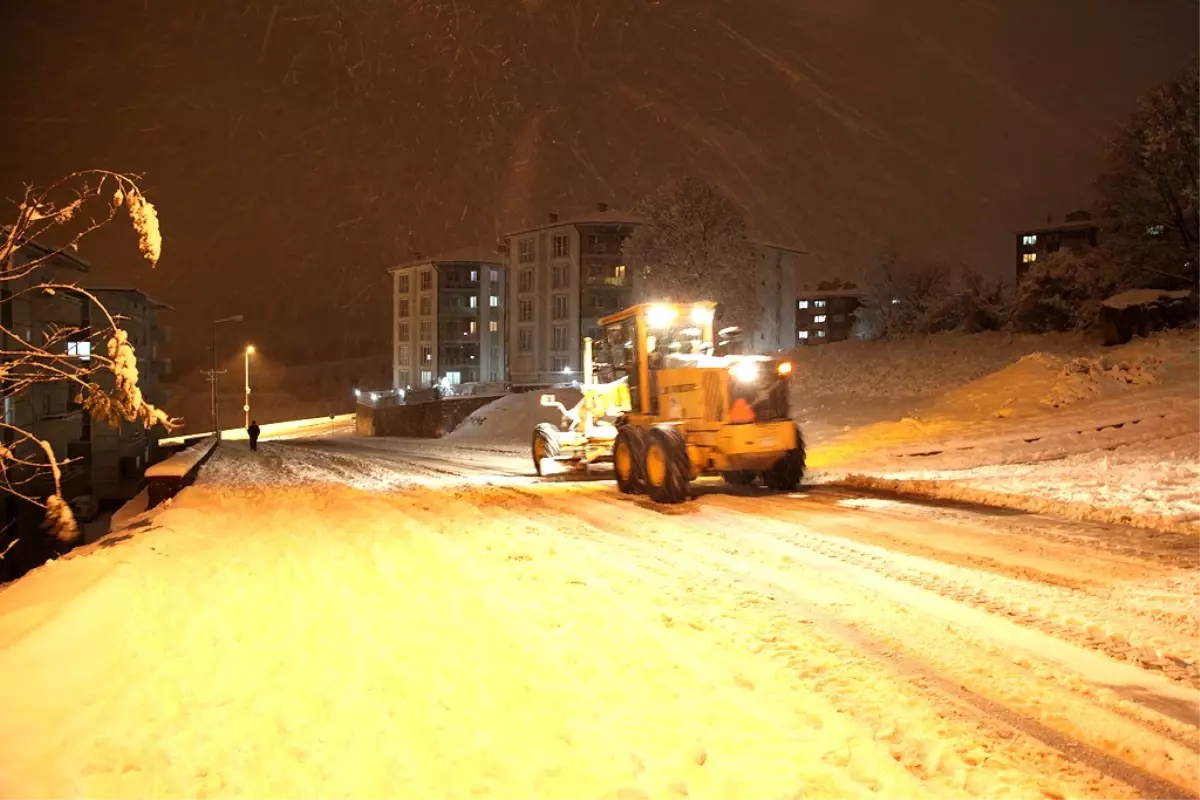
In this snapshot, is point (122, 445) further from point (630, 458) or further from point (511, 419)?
point (630, 458)

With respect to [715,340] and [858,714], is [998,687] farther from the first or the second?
[715,340]

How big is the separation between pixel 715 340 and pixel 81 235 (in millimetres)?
12773

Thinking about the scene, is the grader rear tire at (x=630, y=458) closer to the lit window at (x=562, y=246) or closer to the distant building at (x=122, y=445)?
the distant building at (x=122, y=445)

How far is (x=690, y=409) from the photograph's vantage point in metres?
16.3

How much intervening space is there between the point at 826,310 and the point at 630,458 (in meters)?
117

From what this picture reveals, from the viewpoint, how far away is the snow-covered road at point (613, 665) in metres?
4.91

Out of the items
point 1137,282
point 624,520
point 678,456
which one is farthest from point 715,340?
point 1137,282

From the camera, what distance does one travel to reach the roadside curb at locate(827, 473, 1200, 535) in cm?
1182

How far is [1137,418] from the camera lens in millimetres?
20188

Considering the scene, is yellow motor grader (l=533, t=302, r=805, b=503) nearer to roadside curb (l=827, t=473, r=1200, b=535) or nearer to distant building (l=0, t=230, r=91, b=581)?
roadside curb (l=827, t=473, r=1200, b=535)

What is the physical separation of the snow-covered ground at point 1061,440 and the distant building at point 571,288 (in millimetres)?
42415

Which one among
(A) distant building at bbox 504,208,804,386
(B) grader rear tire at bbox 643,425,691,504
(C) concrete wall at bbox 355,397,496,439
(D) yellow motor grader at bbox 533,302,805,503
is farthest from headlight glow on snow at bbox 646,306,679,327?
(A) distant building at bbox 504,208,804,386

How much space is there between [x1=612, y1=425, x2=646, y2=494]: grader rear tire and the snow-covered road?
420cm

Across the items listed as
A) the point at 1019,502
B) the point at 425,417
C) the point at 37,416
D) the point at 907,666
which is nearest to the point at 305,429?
the point at 425,417
